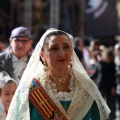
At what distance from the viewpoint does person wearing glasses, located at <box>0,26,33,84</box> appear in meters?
5.93

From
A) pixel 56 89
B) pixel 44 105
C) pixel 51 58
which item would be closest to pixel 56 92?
pixel 56 89

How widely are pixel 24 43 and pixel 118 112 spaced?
19.4ft

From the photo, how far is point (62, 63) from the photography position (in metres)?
3.51

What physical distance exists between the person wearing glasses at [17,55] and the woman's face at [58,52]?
2392 mm

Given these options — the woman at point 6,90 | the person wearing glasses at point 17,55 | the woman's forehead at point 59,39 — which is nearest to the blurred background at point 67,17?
the person wearing glasses at point 17,55

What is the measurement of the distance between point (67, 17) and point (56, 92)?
21456mm

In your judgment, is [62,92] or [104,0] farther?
[104,0]

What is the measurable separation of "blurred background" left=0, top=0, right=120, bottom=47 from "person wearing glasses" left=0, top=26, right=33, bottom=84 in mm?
9938

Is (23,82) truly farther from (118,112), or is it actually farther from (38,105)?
(118,112)

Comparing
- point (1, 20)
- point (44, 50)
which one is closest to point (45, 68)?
point (44, 50)

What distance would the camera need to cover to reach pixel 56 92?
359 cm

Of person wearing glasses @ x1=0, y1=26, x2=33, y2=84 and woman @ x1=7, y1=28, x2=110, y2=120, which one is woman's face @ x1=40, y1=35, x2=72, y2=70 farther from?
person wearing glasses @ x1=0, y1=26, x2=33, y2=84

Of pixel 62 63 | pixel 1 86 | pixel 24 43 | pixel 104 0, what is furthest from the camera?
pixel 104 0

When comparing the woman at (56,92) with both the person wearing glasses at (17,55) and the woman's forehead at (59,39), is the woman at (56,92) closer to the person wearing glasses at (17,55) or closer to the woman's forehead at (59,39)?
the woman's forehead at (59,39)
